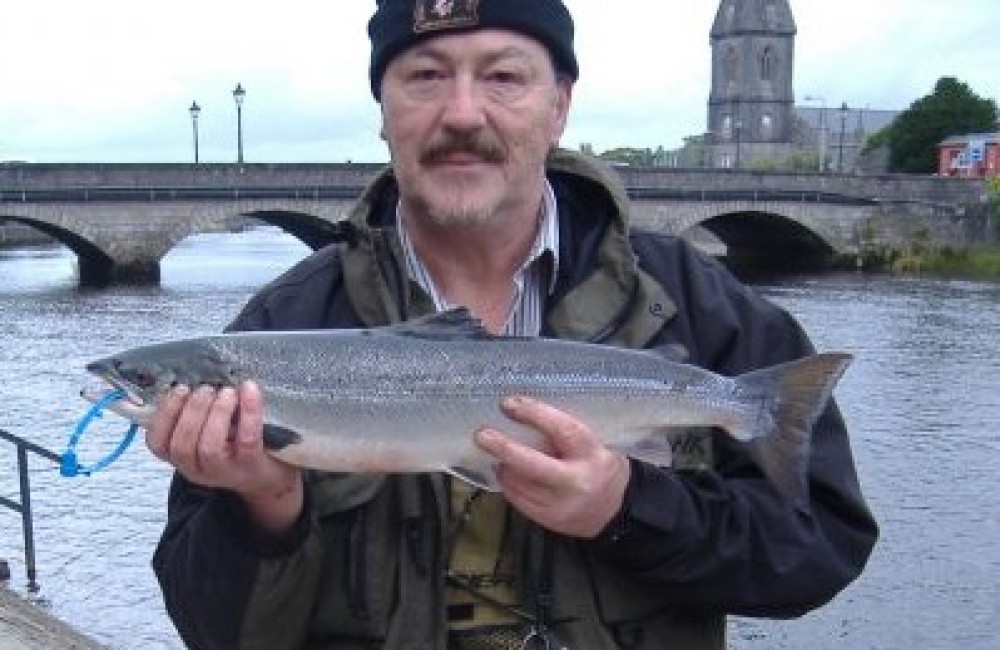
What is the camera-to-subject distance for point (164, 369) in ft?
8.30

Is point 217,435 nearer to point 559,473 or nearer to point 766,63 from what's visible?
point 559,473

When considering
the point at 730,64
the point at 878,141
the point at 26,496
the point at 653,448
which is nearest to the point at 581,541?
the point at 653,448

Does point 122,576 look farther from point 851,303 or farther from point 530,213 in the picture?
point 851,303

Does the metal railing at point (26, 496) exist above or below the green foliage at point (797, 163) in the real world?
below

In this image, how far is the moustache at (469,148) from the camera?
8.50 ft

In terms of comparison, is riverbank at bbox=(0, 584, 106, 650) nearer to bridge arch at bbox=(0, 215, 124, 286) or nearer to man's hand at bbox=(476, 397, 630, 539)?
man's hand at bbox=(476, 397, 630, 539)

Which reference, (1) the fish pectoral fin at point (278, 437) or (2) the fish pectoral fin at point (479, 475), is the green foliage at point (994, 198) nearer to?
(2) the fish pectoral fin at point (479, 475)

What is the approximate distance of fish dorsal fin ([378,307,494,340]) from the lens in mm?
2551

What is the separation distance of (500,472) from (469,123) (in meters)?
0.73

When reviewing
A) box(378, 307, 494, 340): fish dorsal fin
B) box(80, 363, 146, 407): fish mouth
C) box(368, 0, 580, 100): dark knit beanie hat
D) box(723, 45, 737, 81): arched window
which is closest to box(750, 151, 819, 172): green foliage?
box(723, 45, 737, 81): arched window

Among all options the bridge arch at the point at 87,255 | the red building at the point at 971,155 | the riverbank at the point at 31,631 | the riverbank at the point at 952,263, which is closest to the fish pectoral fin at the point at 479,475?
the riverbank at the point at 31,631

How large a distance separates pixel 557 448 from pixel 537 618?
1.27 feet

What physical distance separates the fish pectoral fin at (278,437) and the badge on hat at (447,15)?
0.87 meters

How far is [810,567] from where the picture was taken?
2.51 metres
